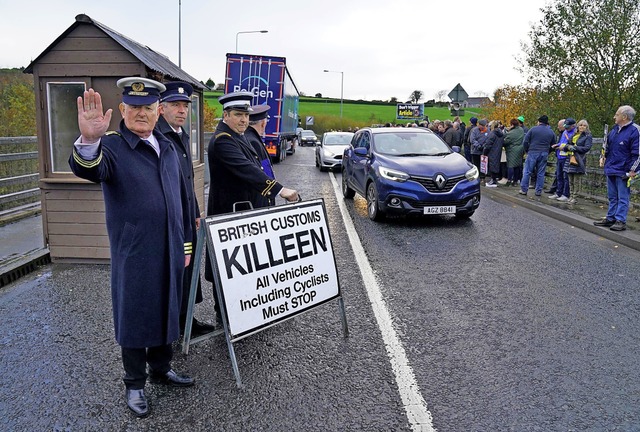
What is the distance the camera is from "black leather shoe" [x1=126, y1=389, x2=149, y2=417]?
10.1 ft

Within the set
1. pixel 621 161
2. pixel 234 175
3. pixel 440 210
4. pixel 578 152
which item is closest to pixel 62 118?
pixel 234 175

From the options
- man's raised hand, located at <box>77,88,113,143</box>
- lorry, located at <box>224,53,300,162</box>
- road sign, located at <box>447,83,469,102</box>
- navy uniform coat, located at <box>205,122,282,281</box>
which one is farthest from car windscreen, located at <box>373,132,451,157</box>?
road sign, located at <box>447,83,469,102</box>

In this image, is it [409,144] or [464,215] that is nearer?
[464,215]

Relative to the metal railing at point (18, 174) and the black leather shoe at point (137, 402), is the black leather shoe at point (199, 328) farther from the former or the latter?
the metal railing at point (18, 174)

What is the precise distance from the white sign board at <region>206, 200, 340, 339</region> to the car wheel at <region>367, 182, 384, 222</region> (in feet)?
16.2

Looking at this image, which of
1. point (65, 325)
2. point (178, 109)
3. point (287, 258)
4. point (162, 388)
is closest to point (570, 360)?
point (287, 258)

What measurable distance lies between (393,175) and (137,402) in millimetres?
6503

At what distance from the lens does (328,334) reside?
4.32 m

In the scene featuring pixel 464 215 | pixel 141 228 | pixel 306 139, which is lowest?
Result: pixel 306 139

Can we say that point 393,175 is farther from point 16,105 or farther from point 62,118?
point 16,105

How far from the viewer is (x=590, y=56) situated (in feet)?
48.1

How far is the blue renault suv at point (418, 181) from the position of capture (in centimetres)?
869

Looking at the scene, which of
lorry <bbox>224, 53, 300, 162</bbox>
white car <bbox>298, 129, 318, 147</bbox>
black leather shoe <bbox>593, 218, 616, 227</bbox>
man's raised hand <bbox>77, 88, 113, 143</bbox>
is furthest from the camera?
white car <bbox>298, 129, 318, 147</bbox>

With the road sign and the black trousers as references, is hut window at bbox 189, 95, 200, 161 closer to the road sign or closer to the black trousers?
the black trousers
